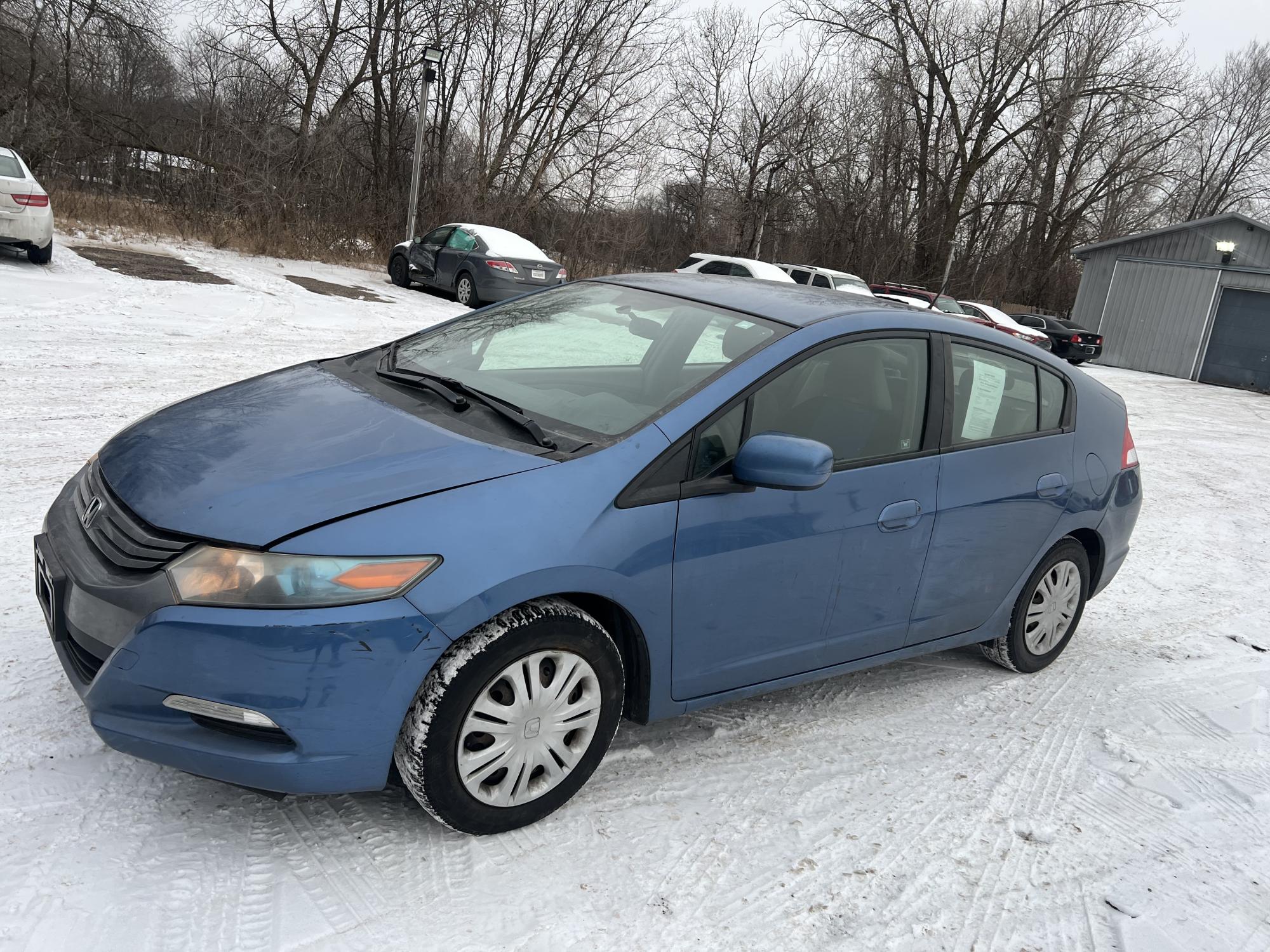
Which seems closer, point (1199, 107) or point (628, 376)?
point (628, 376)

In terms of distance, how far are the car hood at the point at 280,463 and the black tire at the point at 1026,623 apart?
2522 millimetres

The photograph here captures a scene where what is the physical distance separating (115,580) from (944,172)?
131ft

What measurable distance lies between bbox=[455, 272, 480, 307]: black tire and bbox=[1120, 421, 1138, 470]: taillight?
14.0 m

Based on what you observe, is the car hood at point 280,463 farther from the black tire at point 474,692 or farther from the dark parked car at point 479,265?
the dark parked car at point 479,265

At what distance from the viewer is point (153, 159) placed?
22.6m

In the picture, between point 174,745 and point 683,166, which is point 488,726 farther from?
point 683,166

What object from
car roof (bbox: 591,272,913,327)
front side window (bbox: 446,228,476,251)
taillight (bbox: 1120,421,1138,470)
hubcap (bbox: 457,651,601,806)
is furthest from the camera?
front side window (bbox: 446,228,476,251)

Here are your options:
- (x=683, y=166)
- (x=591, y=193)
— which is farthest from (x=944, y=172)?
(x=591, y=193)

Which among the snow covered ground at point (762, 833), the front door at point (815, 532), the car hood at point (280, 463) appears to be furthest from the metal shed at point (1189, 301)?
the car hood at point (280, 463)

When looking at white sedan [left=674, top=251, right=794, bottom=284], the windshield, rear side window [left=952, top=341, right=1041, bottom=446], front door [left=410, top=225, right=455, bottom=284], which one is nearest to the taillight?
rear side window [left=952, top=341, right=1041, bottom=446]

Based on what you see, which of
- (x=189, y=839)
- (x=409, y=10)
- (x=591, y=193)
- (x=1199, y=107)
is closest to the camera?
(x=189, y=839)

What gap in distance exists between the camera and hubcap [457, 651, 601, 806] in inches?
106

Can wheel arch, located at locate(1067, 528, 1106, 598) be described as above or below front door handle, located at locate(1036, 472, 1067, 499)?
below

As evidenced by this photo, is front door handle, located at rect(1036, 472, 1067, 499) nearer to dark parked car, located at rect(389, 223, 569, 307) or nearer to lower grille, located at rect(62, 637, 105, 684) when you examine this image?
lower grille, located at rect(62, 637, 105, 684)
